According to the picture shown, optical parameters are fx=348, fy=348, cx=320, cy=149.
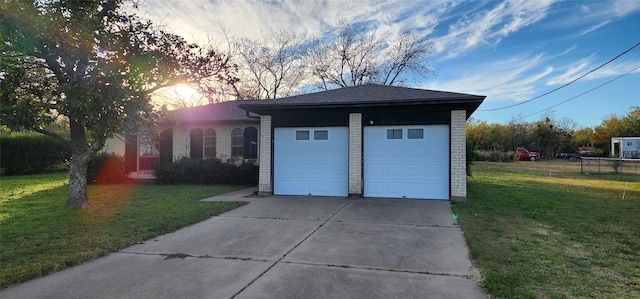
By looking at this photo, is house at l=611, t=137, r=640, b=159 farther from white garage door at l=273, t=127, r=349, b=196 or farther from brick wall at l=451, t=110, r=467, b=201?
white garage door at l=273, t=127, r=349, b=196

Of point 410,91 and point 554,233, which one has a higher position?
point 410,91

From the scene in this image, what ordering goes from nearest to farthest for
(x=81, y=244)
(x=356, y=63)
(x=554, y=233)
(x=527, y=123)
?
(x=81, y=244) < (x=554, y=233) < (x=356, y=63) < (x=527, y=123)

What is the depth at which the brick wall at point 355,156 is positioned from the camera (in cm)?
1009

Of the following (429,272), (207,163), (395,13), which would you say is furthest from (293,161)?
(395,13)

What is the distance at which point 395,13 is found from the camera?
15188 mm

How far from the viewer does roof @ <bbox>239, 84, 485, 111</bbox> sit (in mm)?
9062

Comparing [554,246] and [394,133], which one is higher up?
[394,133]

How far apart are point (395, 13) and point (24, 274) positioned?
15.0 meters

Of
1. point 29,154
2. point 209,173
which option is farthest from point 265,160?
point 29,154

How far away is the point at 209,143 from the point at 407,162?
969 cm

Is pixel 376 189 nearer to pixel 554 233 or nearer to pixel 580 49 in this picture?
pixel 554 233

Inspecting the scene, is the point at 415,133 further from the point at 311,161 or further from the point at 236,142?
the point at 236,142

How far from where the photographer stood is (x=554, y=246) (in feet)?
16.8

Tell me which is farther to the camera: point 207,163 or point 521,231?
point 207,163
